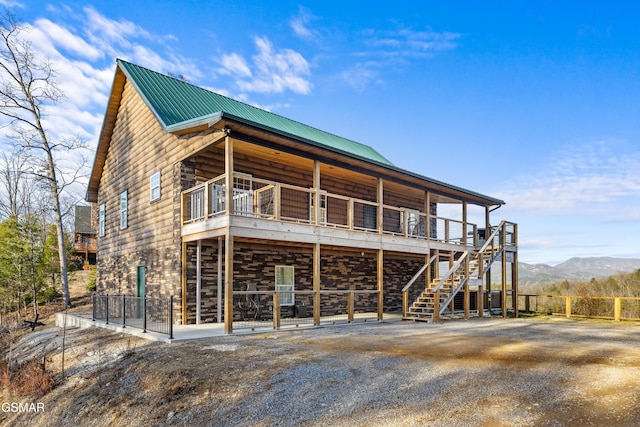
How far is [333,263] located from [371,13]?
11.0 m

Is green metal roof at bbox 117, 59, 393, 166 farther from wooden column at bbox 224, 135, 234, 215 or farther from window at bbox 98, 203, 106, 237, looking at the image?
window at bbox 98, 203, 106, 237

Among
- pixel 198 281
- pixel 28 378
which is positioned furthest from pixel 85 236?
pixel 28 378

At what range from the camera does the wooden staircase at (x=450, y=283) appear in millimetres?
15773

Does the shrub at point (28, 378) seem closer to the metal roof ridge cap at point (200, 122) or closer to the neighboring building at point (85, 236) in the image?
the metal roof ridge cap at point (200, 122)

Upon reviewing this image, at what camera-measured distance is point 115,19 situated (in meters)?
16.2

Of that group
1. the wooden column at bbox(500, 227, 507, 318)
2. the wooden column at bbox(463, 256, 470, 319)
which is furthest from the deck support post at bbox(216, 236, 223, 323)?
the wooden column at bbox(500, 227, 507, 318)

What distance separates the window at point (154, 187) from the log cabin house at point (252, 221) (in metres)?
0.09

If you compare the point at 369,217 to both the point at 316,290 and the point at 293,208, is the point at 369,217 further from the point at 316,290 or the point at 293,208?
the point at 316,290

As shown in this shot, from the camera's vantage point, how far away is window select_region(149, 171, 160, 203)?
15.8 m

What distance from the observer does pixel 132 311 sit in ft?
47.6

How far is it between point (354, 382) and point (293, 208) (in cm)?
1040

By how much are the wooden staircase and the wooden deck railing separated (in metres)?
1.16

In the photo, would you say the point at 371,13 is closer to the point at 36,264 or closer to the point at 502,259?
the point at 502,259

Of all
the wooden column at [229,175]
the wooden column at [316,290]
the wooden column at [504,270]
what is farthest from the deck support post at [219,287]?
the wooden column at [504,270]
